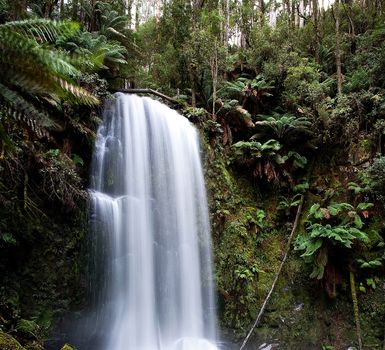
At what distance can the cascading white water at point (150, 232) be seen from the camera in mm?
7312

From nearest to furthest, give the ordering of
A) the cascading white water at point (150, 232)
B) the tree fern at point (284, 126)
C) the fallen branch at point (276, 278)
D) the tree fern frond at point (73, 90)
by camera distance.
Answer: the tree fern frond at point (73, 90), the cascading white water at point (150, 232), the fallen branch at point (276, 278), the tree fern at point (284, 126)

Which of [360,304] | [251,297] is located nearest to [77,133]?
[251,297]

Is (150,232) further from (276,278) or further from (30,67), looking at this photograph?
(30,67)

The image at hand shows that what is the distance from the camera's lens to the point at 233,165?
10.8 m

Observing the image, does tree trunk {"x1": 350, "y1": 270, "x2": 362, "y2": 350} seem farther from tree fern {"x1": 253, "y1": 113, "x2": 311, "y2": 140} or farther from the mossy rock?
the mossy rock

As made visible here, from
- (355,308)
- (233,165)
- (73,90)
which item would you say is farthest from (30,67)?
(233,165)

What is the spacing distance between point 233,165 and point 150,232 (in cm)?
367

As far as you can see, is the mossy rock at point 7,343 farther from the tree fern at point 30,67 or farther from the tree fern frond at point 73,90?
the tree fern frond at point 73,90

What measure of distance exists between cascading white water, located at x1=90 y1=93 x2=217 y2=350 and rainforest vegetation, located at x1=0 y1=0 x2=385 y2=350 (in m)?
0.39

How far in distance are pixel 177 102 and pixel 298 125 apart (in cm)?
375

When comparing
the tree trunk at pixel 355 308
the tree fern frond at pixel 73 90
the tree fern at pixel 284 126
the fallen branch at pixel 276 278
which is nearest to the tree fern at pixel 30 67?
the tree fern frond at pixel 73 90

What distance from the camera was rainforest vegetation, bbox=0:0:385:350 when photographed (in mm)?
5863

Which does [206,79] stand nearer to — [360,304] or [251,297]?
[251,297]

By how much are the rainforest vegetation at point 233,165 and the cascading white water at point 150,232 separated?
1.26ft
